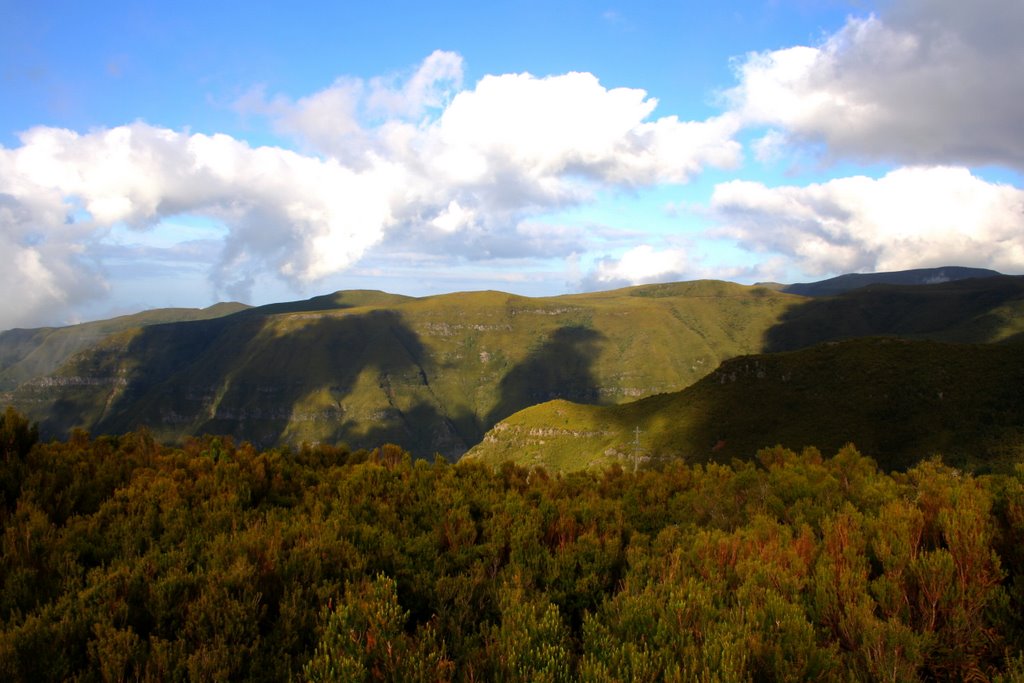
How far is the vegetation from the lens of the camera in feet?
29.1

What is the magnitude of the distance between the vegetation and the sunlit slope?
92.3m

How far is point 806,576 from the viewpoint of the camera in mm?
12734

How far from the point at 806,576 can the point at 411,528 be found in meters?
10.5

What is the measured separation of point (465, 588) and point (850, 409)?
148363 mm

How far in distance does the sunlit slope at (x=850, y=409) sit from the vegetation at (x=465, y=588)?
92346 millimetres

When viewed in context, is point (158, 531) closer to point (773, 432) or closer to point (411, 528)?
point (411, 528)

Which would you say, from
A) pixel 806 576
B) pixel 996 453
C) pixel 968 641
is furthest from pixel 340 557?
pixel 996 453

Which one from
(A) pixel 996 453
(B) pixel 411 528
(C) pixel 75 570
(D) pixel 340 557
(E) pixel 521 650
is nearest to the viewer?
(E) pixel 521 650

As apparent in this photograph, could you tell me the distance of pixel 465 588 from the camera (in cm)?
1190

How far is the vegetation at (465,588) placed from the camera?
29.1 ft

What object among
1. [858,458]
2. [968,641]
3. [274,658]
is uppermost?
[274,658]

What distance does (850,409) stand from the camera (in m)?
133

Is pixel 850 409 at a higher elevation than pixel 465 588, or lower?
lower

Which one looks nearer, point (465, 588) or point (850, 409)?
point (465, 588)
